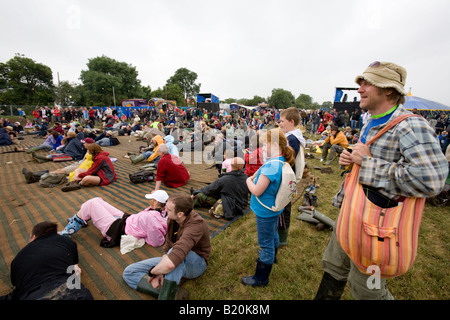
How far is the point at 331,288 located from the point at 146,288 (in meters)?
2.04

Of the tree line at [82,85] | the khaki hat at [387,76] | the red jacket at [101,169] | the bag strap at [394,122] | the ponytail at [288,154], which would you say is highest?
the tree line at [82,85]

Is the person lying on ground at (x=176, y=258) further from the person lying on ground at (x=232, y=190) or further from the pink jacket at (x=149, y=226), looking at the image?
the person lying on ground at (x=232, y=190)

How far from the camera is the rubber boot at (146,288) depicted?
2293 mm

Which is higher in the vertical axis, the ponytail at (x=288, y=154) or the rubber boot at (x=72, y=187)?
the ponytail at (x=288, y=154)

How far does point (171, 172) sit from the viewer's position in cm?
549

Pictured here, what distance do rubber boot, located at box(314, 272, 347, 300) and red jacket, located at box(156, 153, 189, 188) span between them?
436 centimetres

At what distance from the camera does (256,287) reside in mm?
2510

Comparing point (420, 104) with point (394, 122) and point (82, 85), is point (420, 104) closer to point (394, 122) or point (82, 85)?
point (394, 122)

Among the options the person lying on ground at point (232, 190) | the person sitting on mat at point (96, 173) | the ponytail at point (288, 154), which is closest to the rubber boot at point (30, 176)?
the person sitting on mat at point (96, 173)

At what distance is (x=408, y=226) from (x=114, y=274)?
3.25 m

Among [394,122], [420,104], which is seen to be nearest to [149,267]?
[394,122]

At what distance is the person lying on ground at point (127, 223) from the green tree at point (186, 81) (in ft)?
246
